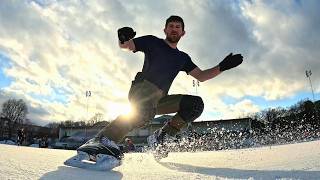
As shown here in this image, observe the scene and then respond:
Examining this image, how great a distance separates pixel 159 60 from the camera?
13.2ft

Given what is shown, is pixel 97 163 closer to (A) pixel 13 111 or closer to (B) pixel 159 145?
(B) pixel 159 145

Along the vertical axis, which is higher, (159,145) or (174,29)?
(174,29)

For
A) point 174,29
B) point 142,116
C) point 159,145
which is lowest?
point 159,145

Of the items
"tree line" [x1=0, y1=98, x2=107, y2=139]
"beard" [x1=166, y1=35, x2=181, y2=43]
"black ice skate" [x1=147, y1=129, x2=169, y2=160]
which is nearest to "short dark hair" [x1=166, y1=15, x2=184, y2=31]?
"beard" [x1=166, y1=35, x2=181, y2=43]

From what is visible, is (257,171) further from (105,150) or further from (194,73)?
(194,73)

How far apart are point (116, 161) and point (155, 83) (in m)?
1.02

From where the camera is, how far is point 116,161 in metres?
3.22

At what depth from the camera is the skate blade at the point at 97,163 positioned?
305cm

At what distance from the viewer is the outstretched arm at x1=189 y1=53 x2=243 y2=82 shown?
4.26 metres

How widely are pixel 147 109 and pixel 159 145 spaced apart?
0.81 m

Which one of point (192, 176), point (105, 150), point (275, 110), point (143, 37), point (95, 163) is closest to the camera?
point (192, 176)

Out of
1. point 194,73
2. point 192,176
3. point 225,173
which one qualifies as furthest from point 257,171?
point 194,73

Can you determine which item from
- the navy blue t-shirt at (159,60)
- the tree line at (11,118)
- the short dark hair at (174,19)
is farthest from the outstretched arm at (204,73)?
the tree line at (11,118)

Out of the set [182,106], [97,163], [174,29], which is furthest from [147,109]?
[174,29]
